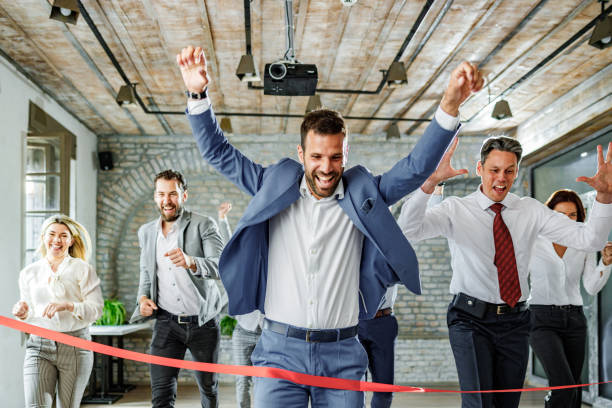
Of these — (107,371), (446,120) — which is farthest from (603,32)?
(107,371)

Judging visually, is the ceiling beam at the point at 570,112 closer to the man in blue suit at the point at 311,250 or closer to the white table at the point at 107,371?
the man in blue suit at the point at 311,250

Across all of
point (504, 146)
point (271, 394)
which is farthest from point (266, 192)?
point (504, 146)

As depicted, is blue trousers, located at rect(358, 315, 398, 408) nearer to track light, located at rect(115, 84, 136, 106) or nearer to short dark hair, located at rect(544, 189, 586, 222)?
short dark hair, located at rect(544, 189, 586, 222)

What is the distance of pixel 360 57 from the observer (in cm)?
552

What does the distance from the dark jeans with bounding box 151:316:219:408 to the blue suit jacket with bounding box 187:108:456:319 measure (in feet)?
5.78

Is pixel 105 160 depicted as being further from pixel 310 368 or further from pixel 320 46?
pixel 310 368

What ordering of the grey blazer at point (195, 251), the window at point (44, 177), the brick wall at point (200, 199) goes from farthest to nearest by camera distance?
the brick wall at point (200, 199) → the window at point (44, 177) → the grey blazer at point (195, 251)

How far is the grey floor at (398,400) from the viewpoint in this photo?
6.72 meters

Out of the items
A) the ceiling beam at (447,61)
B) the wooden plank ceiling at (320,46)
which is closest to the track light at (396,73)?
the wooden plank ceiling at (320,46)

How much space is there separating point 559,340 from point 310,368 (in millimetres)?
2466

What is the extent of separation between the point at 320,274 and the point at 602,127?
509 cm

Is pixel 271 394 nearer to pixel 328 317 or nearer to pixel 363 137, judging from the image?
pixel 328 317

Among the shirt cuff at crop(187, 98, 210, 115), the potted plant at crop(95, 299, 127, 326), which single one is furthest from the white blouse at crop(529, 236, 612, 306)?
the potted plant at crop(95, 299, 127, 326)

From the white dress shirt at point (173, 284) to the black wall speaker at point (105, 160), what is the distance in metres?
4.72
